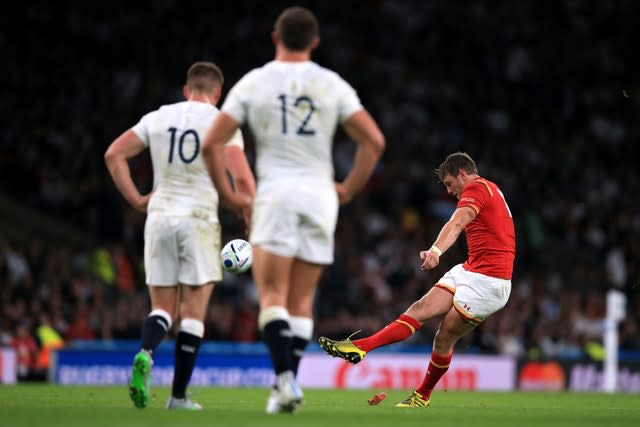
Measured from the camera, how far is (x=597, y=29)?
30.9 meters

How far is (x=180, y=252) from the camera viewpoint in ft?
28.9

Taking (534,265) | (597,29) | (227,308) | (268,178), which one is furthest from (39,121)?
(268,178)

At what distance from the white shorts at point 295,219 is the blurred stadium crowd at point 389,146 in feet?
40.3

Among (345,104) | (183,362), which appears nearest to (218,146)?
(345,104)

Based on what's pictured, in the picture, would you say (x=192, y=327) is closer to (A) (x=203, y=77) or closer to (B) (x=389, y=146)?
(A) (x=203, y=77)

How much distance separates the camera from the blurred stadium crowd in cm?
2172

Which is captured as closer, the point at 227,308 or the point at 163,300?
the point at 163,300

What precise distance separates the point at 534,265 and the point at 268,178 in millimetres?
18426

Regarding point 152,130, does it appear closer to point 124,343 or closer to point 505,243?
point 505,243

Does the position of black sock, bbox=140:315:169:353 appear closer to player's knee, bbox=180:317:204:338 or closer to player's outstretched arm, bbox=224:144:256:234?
player's knee, bbox=180:317:204:338

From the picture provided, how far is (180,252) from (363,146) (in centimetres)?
192

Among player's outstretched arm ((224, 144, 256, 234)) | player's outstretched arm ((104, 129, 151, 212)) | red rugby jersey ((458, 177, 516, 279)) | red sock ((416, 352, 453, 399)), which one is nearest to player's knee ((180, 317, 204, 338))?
player's outstretched arm ((224, 144, 256, 234))

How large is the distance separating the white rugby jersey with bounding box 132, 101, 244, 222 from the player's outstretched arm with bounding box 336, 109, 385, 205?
1419 mm

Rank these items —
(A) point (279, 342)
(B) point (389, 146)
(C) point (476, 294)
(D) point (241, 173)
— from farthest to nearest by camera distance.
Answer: (B) point (389, 146)
(C) point (476, 294)
(D) point (241, 173)
(A) point (279, 342)
